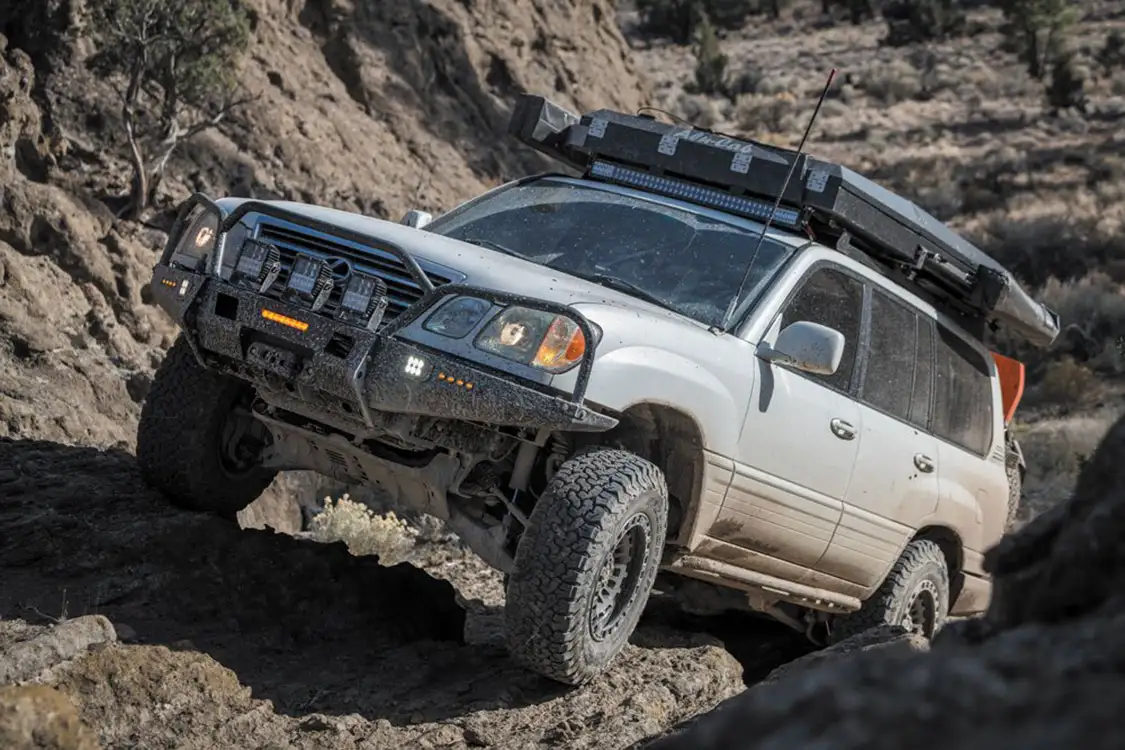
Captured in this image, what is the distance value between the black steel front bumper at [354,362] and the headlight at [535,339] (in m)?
0.05

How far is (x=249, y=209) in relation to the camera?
546 cm

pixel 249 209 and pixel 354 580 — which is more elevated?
→ pixel 249 209

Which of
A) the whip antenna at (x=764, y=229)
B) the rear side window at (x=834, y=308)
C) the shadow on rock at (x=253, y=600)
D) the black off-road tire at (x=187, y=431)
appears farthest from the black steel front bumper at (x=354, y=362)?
the rear side window at (x=834, y=308)

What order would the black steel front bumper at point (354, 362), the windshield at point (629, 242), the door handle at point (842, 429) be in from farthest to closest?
1. the door handle at point (842, 429)
2. the windshield at point (629, 242)
3. the black steel front bumper at point (354, 362)

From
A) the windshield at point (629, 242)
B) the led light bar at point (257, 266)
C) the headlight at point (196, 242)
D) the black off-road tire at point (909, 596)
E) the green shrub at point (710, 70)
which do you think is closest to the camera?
the led light bar at point (257, 266)

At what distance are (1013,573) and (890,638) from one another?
9.45 ft

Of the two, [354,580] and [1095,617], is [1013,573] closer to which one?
[1095,617]

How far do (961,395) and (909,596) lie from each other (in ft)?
3.44

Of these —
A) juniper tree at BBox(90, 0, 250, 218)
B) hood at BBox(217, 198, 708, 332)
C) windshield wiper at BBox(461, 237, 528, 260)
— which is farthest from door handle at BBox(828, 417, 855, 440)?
juniper tree at BBox(90, 0, 250, 218)

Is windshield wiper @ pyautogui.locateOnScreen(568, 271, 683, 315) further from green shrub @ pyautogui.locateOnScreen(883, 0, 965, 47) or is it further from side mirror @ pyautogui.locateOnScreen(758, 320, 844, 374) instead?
green shrub @ pyautogui.locateOnScreen(883, 0, 965, 47)

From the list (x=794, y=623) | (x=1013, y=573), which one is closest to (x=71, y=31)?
(x=794, y=623)

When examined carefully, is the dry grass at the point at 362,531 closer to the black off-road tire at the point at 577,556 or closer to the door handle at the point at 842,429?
the door handle at the point at 842,429

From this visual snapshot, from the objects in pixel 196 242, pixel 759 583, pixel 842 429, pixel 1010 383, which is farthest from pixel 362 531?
pixel 1010 383

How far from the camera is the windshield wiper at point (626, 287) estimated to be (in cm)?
570
